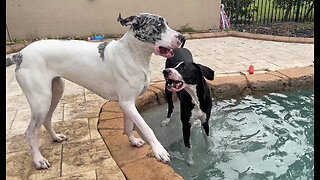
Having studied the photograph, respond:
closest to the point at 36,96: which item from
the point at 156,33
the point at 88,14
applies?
the point at 156,33

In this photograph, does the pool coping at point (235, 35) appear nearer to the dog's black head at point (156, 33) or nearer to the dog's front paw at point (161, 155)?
the dog's black head at point (156, 33)

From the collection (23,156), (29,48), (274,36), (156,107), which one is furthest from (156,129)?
(274,36)

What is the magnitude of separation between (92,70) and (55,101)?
27.3 inches

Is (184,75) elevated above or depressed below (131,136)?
above

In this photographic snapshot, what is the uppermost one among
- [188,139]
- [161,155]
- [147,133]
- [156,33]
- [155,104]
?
[156,33]

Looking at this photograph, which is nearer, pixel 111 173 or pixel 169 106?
pixel 111 173

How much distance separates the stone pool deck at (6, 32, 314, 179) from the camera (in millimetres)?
2322

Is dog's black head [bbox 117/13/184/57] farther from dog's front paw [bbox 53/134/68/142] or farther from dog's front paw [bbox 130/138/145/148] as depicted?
dog's front paw [bbox 53/134/68/142]

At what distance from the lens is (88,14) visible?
317 inches

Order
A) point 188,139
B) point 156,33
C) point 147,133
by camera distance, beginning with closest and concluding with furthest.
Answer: point 156,33 < point 147,133 < point 188,139

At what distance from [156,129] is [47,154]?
4.66ft

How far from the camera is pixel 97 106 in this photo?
3539 mm

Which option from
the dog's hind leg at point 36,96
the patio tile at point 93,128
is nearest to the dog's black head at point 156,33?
the dog's hind leg at point 36,96

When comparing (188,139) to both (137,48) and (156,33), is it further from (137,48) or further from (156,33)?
(156,33)
